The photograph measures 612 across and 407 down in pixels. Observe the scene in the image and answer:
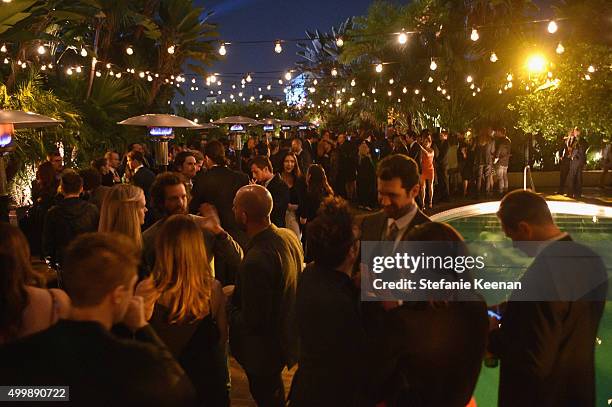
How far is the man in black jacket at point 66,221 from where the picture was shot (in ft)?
18.2

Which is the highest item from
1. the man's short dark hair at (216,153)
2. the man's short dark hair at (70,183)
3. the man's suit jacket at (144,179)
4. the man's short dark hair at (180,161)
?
the man's short dark hair at (216,153)

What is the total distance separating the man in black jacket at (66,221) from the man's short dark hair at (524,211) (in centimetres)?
378

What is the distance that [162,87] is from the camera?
118 ft

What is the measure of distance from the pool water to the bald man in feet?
6.33

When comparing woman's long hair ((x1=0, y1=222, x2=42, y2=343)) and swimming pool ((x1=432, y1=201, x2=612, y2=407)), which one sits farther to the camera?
swimming pool ((x1=432, y1=201, x2=612, y2=407))

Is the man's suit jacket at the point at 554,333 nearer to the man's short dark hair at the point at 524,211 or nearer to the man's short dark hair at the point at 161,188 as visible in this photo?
the man's short dark hair at the point at 524,211

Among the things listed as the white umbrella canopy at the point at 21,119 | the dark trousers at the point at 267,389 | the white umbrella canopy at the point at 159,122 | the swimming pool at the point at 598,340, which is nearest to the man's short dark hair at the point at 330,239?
the dark trousers at the point at 267,389

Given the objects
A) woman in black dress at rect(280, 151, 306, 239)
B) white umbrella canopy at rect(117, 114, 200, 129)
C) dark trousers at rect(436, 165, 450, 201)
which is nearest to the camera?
woman in black dress at rect(280, 151, 306, 239)

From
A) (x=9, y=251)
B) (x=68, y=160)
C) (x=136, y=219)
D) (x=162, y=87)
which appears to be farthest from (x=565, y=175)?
(x=162, y=87)

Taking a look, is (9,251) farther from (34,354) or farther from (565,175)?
(565,175)

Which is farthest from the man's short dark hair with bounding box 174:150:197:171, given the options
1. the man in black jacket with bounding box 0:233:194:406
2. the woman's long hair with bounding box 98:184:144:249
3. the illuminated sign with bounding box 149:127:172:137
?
the illuminated sign with bounding box 149:127:172:137

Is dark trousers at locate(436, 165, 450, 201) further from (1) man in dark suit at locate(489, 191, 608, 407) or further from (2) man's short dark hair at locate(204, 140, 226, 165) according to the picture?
(1) man in dark suit at locate(489, 191, 608, 407)

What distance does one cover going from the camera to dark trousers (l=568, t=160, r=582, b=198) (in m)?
16.8

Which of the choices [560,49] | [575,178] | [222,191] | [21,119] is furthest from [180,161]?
[575,178]
